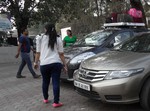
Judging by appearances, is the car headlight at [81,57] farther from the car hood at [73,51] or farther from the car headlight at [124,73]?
the car headlight at [124,73]

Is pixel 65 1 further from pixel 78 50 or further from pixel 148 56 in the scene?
pixel 148 56

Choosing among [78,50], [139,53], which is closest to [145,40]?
[139,53]

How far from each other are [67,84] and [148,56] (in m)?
3.43

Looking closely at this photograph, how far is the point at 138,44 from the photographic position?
6535 millimetres

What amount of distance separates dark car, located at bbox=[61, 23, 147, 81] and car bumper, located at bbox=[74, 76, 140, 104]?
2046 millimetres

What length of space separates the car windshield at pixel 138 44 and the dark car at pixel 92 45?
3.52 feet

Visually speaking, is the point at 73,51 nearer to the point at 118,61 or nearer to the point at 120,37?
the point at 120,37

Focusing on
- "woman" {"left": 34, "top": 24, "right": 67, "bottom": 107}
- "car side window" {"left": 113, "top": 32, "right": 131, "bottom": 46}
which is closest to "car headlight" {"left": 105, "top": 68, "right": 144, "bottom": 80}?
"woman" {"left": 34, "top": 24, "right": 67, "bottom": 107}

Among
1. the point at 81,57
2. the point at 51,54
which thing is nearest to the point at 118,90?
the point at 51,54

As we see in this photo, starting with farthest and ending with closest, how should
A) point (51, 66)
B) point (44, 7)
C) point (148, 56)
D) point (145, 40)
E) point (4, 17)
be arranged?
point (4, 17) < point (44, 7) < point (145, 40) < point (51, 66) < point (148, 56)

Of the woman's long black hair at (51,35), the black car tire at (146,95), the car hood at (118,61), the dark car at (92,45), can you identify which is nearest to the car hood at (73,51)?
the dark car at (92,45)

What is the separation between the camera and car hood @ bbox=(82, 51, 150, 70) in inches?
214

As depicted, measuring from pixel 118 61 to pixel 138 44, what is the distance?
41.8 inches

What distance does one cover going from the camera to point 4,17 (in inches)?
841
